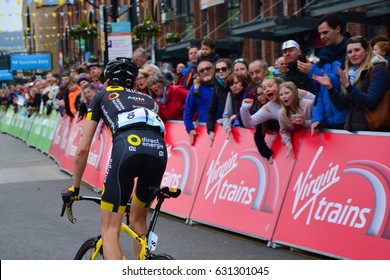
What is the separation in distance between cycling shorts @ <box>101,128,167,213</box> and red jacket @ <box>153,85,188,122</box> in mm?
6377

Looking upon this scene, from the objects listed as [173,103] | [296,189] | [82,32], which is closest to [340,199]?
[296,189]

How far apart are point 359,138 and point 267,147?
151 cm

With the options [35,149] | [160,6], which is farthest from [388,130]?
[160,6]

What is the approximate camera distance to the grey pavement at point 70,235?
29.0 ft

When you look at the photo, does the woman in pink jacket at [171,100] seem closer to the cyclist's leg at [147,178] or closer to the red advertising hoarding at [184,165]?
the red advertising hoarding at [184,165]

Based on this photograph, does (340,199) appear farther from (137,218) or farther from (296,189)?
(137,218)

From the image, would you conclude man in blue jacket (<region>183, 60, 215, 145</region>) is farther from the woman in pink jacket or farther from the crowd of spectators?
the woman in pink jacket

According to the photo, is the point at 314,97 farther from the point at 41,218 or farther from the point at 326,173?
the point at 41,218

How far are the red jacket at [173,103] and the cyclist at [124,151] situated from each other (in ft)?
20.0

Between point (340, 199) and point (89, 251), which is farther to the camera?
point (340, 199)

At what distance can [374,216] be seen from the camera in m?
7.95

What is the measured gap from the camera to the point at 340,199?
331 inches

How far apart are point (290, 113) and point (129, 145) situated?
11.4 feet

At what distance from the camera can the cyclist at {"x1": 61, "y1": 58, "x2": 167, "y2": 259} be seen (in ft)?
20.6
